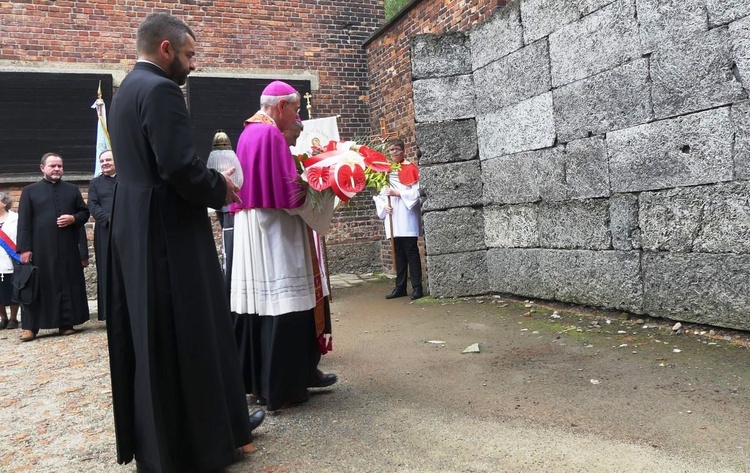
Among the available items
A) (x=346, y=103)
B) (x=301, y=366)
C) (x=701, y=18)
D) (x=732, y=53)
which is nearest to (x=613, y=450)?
(x=301, y=366)

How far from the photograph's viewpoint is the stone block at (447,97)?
732 centimetres

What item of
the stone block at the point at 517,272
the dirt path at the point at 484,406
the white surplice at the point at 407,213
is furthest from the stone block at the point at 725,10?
the white surplice at the point at 407,213

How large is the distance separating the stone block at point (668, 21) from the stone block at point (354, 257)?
23.8ft

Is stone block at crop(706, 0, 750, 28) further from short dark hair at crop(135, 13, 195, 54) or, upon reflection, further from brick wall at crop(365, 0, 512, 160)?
short dark hair at crop(135, 13, 195, 54)

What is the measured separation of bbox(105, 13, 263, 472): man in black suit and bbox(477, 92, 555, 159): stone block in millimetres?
4332

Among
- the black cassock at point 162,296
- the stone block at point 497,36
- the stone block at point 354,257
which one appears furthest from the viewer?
the stone block at point 354,257

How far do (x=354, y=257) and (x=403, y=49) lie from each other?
3.94 m

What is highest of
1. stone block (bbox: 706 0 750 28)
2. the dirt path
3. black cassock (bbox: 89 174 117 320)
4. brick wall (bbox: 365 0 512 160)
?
brick wall (bbox: 365 0 512 160)

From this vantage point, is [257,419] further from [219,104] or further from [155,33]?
[219,104]

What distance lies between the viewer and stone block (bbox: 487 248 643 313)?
17.8ft

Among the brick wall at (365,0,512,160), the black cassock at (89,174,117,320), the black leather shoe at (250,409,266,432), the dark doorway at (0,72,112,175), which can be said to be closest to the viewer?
the black leather shoe at (250,409,266,432)

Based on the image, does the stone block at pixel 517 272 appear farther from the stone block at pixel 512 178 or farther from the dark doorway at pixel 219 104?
the dark doorway at pixel 219 104

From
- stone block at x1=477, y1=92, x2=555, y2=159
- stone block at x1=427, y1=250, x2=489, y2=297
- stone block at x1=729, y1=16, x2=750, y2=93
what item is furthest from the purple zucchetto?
stone block at x1=427, y1=250, x2=489, y2=297

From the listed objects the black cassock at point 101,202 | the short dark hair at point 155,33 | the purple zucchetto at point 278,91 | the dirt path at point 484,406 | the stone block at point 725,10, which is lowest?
the dirt path at point 484,406
